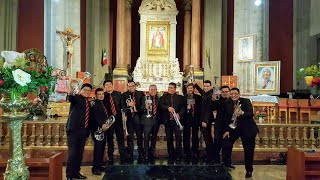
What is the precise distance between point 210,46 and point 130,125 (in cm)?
1170

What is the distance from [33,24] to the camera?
1368cm

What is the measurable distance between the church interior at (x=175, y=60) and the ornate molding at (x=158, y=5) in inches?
2.0

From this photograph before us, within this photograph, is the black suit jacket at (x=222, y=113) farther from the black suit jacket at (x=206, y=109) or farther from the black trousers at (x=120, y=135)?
the black trousers at (x=120, y=135)

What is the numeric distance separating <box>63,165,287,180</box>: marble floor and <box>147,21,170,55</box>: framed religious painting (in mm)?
12079

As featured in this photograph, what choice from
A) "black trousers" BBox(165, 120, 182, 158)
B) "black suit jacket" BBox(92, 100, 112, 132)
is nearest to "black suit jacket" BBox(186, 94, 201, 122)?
"black trousers" BBox(165, 120, 182, 158)

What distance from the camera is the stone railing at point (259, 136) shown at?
7.40 metres

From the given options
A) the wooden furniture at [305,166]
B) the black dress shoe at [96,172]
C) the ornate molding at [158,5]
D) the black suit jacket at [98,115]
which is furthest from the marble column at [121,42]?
the wooden furniture at [305,166]

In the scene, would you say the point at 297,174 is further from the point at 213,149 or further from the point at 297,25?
the point at 297,25

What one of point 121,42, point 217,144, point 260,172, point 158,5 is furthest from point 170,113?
point 158,5

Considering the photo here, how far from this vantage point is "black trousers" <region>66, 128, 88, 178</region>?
546cm


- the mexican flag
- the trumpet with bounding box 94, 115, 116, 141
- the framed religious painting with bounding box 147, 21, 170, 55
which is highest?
the framed religious painting with bounding box 147, 21, 170, 55

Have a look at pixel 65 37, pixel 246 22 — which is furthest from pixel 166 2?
pixel 65 37

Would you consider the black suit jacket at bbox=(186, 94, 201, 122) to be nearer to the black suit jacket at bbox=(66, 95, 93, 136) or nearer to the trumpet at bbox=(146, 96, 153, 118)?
the trumpet at bbox=(146, 96, 153, 118)

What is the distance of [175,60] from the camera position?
1750cm
